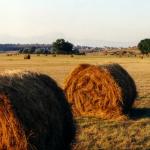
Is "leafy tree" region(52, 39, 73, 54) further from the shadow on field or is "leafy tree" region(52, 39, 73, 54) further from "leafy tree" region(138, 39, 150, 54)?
the shadow on field

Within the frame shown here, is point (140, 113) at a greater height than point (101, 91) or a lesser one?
lesser

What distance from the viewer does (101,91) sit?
1620 centimetres

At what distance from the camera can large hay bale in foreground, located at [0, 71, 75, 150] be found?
750 centimetres

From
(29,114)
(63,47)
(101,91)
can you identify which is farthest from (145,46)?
(29,114)

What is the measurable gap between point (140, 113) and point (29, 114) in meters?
9.00

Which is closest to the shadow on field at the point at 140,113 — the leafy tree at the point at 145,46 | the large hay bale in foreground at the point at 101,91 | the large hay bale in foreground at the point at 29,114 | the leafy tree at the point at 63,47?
the large hay bale in foreground at the point at 101,91

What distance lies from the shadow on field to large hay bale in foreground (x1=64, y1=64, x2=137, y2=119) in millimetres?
270

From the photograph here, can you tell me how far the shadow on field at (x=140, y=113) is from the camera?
1550 centimetres

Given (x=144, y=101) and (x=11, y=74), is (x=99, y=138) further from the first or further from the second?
(x=144, y=101)

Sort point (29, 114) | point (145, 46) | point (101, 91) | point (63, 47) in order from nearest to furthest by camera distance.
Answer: point (29, 114) < point (101, 91) < point (63, 47) < point (145, 46)

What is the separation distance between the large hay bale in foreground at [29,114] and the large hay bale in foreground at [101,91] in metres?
6.29

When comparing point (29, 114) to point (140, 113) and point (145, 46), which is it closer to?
point (140, 113)

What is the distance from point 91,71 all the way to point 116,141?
5.17 m

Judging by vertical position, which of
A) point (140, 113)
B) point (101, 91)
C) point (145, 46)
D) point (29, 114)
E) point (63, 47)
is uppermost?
point (29, 114)
